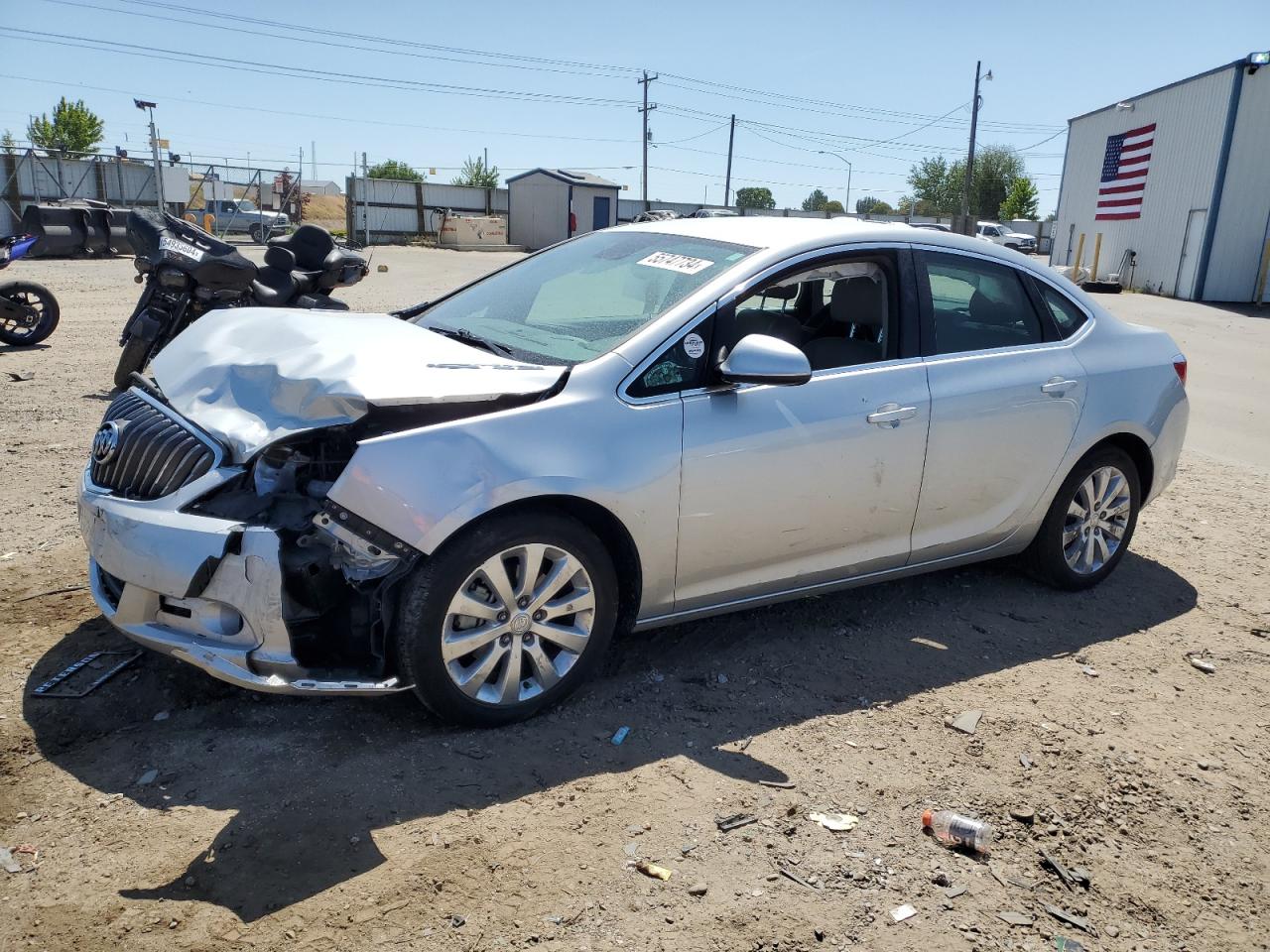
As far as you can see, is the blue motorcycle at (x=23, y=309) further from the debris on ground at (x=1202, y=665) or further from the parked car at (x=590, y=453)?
the debris on ground at (x=1202, y=665)

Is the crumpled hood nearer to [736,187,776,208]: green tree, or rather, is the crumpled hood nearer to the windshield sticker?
the windshield sticker

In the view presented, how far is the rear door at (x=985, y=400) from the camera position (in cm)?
435

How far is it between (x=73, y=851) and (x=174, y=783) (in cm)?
36

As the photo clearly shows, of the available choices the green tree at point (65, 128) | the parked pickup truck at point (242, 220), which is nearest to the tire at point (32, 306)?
the parked pickup truck at point (242, 220)

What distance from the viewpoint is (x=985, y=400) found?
4.42m

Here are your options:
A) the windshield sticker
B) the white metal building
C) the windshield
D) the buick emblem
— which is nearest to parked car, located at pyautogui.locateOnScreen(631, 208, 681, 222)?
the windshield

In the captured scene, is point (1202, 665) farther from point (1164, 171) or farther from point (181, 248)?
point (1164, 171)

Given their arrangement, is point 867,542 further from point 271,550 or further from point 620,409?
point 271,550

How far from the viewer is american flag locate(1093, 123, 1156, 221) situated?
93.9 ft

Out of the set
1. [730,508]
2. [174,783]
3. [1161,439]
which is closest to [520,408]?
[730,508]

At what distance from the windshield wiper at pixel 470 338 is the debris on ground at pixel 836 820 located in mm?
2024

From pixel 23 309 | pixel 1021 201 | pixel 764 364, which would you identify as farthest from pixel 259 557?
pixel 1021 201

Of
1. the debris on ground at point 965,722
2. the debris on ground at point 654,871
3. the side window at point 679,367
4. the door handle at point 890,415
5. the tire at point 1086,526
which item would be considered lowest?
the debris on ground at point 654,871

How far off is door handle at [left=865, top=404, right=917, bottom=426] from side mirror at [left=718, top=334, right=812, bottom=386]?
528mm
